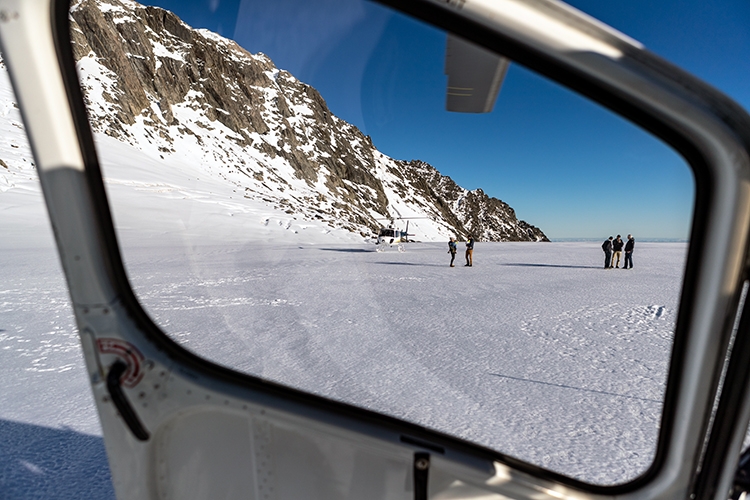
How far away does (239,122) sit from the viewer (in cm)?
169

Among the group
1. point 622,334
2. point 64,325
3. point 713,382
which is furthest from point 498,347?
point 64,325

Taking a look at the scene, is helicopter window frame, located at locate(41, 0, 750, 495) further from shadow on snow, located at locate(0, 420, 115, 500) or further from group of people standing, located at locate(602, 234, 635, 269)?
shadow on snow, located at locate(0, 420, 115, 500)

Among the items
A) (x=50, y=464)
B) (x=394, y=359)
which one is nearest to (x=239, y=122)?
(x=394, y=359)

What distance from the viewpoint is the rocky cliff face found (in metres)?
1.27

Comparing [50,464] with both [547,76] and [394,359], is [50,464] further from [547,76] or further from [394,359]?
[547,76]

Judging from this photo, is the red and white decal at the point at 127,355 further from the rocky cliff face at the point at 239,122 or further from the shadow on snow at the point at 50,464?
the shadow on snow at the point at 50,464

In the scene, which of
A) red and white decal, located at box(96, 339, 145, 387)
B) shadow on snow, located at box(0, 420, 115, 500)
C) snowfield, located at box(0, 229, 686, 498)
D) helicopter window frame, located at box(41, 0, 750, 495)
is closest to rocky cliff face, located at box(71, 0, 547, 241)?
helicopter window frame, located at box(41, 0, 750, 495)

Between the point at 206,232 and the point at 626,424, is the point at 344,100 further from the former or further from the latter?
the point at 626,424

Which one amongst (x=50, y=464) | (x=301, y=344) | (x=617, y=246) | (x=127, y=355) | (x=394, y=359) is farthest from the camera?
(x=394, y=359)

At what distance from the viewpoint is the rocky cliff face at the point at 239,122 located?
1.27 meters

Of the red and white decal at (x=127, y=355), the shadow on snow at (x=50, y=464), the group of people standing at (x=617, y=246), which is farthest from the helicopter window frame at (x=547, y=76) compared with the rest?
the shadow on snow at (x=50, y=464)

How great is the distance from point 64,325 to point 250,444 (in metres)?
4.82

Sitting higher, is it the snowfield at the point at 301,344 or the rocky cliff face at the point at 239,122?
the rocky cliff face at the point at 239,122

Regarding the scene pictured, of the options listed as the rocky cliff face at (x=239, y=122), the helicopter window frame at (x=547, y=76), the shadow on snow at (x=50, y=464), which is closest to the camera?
the helicopter window frame at (x=547, y=76)
